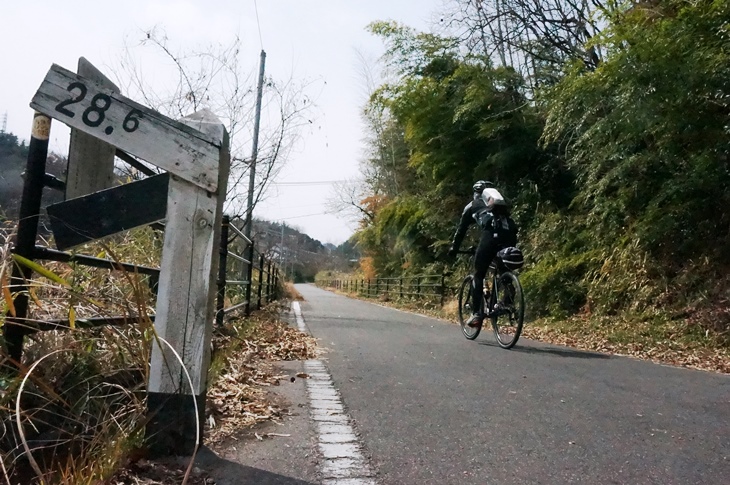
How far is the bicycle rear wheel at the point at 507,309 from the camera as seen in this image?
619 centimetres

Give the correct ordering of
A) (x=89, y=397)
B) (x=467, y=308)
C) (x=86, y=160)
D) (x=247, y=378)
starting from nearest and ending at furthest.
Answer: (x=89, y=397) → (x=86, y=160) → (x=247, y=378) → (x=467, y=308)

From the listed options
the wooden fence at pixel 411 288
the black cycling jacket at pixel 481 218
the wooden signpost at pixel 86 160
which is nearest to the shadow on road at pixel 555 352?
the black cycling jacket at pixel 481 218

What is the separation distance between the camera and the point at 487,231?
655cm

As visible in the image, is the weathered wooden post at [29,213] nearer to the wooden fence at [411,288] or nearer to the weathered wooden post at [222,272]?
the weathered wooden post at [222,272]

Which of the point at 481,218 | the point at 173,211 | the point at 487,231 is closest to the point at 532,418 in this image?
the point at 173,211

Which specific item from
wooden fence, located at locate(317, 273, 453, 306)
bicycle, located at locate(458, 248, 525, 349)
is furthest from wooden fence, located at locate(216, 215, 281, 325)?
wooden fence, located at locate(317, 273, 453, 306)

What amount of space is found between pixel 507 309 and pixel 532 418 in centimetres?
318

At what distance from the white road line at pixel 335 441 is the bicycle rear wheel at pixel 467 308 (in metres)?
3.21

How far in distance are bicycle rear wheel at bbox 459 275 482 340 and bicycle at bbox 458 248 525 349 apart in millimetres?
11

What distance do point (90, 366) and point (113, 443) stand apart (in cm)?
64

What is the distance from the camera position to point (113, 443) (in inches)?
91.3

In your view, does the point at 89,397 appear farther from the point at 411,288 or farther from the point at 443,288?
the point at 411,288

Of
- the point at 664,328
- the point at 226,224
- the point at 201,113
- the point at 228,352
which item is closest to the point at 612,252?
A: the point at 664,328

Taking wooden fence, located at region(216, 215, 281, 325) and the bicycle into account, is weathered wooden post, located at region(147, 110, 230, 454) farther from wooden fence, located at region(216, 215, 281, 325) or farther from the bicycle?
the bicycle
